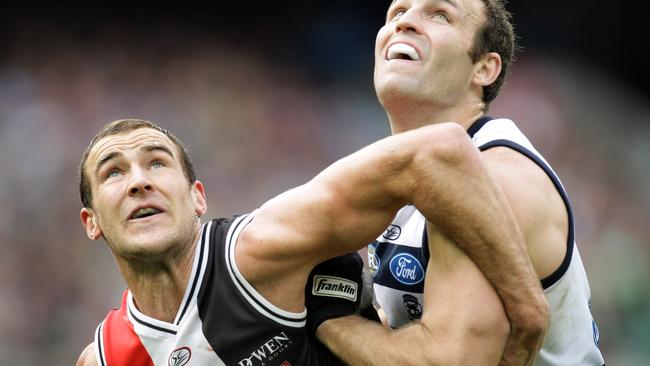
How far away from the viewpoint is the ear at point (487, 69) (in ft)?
13.3

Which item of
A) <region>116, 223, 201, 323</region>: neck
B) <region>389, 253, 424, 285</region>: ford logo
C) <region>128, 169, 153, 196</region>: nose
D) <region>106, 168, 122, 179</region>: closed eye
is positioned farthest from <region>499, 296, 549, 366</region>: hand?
<region>106, 168, 122, 179</region>: closed eye

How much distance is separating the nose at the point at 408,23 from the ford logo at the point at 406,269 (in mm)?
1068

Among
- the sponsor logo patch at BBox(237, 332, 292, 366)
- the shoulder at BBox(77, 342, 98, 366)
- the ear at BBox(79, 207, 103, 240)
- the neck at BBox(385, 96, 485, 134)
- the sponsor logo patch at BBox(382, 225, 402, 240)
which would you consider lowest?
the sponsor logo patch at BBox(237, 332, 292, 366)

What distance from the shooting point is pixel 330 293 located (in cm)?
334

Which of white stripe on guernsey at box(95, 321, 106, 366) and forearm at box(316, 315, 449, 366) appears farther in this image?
white stripe on guernsey at box(95, 321, 106, 366)

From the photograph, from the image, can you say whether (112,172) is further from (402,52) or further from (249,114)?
(249,114)

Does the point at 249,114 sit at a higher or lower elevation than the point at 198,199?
higher

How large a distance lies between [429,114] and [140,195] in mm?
1321

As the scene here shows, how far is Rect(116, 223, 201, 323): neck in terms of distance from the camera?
354 centimetres

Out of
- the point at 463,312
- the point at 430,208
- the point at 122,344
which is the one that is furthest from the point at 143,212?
the point at 463,312

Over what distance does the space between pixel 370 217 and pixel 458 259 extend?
342mm

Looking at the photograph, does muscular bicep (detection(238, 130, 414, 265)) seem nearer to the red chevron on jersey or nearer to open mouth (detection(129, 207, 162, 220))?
open mouth (detection(129, 207, 162, 220))

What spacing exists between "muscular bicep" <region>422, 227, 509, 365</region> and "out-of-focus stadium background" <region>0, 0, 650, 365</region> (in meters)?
4.73

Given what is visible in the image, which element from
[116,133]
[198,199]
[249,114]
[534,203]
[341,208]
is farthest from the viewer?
[249,114]
